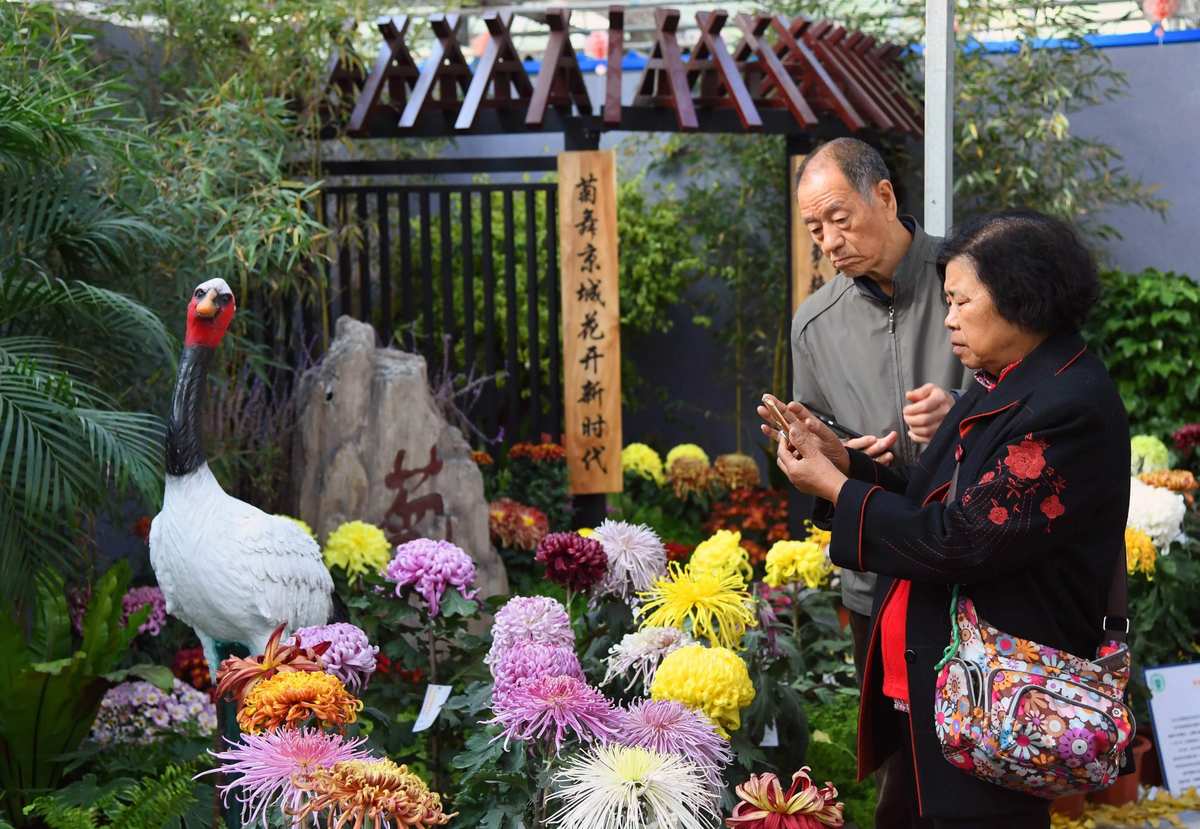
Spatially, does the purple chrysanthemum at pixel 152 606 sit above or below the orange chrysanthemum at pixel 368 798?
below

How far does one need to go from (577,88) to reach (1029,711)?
4.62m

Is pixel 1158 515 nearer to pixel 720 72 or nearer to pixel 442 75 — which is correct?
pixel 720 72

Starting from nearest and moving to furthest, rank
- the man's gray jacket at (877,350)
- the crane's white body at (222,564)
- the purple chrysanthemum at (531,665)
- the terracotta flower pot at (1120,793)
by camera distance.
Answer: the purple chrysanthemum at (531,665) < the man's gray jacket at (877,350) < the crane's white body at (222,564) < the terracotta flower pot at (1120,793)

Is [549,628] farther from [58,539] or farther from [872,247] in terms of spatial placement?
[58,539]

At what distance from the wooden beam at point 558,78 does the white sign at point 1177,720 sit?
11.1ft

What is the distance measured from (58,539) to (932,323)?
7.49 ft

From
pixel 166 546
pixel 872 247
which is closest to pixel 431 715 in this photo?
pixel 166 546

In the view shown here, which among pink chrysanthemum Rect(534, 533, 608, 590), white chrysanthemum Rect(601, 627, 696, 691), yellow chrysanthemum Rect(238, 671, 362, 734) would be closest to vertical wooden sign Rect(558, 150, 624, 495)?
pink chrysanthemum Rect(534, 533, 608, 590)

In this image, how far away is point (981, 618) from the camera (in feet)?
7.12

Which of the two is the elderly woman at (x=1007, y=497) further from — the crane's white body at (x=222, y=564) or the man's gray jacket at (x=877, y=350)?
the crane's white body at (x=222, y=564)

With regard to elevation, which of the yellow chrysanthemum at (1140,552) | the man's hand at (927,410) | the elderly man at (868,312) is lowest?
the yellow chrysanthemum at (1140,552)

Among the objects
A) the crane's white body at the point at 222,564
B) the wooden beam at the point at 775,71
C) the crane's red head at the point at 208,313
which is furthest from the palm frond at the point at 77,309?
the wooden beam at the point at 775,71

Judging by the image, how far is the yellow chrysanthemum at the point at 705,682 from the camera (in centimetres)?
261

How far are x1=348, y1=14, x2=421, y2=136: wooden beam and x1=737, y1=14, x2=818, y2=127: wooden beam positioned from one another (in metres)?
1.58
